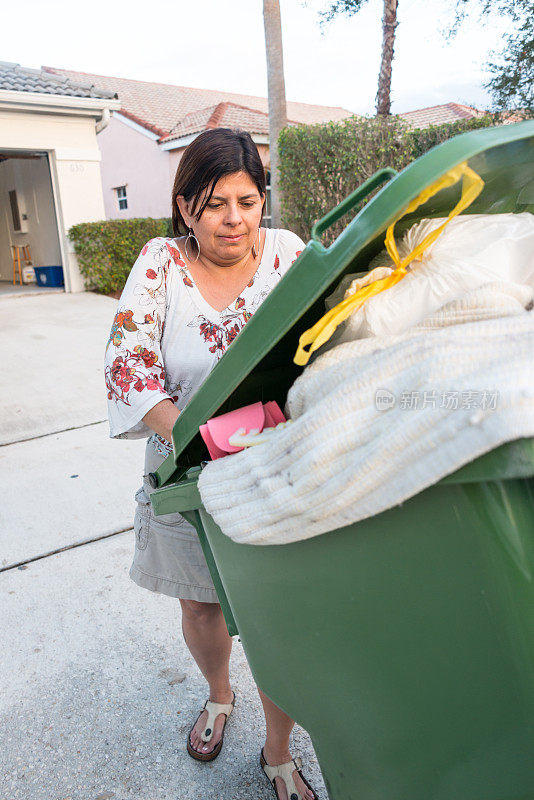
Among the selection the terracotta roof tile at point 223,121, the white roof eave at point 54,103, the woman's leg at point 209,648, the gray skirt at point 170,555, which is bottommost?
the woman's leg at point 209,648

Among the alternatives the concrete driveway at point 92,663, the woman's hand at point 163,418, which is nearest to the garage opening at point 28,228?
the concrete driveway at point 92,663

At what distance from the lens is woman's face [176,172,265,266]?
157 cm

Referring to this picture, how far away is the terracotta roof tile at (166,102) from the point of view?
779 inches

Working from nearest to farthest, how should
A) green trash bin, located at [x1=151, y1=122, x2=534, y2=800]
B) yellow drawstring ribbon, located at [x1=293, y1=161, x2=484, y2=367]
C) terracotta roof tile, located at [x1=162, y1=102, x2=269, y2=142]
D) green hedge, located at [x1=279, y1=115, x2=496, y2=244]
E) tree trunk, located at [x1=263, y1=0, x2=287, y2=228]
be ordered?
green trash bin, located at [x1=151, y1=122, x2=534, y2=800] < yellow drawstring ribbon, located at [x1=293, y1=161, x2=484, y2=367] < green hedge, located at [x1=279, y1=115, x2=496, y2=244] < tree trunk, located at [x1=263, y1=0, x2=287, y2=228] < terracotta roof tile, located at [x1=162, y1=102, x2=269, y2=142]

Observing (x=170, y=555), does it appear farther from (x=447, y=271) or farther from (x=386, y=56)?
(x=386, y=56)

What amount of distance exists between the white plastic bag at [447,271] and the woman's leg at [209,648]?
115cm

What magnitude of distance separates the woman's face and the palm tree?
11.5 metres

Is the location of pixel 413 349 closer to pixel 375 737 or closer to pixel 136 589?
pixel 375 737

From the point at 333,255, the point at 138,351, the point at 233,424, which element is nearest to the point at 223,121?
the point at 138,351

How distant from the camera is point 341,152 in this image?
30.6 ft

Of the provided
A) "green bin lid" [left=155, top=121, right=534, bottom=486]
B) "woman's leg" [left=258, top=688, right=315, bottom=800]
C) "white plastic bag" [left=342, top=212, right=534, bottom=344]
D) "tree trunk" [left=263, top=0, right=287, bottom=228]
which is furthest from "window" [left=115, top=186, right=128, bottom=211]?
"white plastic bag" [left=342, top=212, right=534, bottom=344]

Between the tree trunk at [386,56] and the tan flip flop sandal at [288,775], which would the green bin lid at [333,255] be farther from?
the tree trunk at [386,56]

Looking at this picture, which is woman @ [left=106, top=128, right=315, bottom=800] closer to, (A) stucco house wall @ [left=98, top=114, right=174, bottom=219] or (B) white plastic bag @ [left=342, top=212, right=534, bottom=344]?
(B) white plastic bag @ [left=342, top=212, right=534, bottom=344]

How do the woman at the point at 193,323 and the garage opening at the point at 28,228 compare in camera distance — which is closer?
the woman at the point at 193,323
